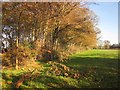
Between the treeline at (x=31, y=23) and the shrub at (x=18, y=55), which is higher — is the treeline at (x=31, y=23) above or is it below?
above

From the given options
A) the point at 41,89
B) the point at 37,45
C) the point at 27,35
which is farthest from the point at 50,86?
the point at 27,35

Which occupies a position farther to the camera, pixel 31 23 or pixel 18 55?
pixel 31 23

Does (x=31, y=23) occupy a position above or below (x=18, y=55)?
above

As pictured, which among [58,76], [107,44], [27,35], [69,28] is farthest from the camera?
[107,44]

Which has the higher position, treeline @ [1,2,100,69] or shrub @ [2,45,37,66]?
treeline @ [1,2,100,69]

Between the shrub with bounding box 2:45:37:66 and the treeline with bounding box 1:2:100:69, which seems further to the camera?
the treeline with bounding box 1:2:100:69

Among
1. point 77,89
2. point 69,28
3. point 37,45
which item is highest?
point 69,28

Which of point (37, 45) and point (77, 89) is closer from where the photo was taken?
point (77, 89)

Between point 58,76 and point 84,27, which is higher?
point 84,27

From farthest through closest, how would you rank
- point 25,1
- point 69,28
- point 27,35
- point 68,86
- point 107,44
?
point 107,44 → point 69,28 → point 27,35 → point 25,1 → point 68,86

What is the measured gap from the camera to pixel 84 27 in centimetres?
3353

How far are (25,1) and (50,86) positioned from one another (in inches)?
289

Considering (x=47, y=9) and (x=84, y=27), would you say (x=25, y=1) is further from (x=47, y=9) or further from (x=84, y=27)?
(x=84, y=27)

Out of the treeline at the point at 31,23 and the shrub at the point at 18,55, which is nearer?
the shrub at the point at 18,55
